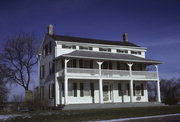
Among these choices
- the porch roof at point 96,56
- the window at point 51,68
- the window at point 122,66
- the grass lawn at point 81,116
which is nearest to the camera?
the grass lawn at point 81,116

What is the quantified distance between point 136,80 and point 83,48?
7.86 meters

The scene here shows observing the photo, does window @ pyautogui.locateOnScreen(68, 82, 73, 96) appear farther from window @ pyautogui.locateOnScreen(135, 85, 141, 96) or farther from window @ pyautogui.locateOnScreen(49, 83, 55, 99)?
window @ pyautogui.locateOnScreen(135, 85, 141, 96)

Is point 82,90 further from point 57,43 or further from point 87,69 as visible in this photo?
point 57,43

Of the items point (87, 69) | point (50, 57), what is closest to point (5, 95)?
point (50, 57)

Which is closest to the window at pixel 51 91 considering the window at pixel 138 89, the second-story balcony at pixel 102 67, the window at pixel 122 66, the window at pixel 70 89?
the window at pixel 70 89

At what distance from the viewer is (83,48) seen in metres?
30.8

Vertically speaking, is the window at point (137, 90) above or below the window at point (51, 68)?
below

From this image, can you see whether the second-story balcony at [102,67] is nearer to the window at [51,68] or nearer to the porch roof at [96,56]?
the porch roof at [96,56]

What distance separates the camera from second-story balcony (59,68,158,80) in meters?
26.8

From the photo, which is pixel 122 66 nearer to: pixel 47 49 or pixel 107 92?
pixel 107 92

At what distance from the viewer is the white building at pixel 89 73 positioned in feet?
90.2

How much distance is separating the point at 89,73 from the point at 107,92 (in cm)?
443

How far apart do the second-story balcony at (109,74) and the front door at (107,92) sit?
2104 millimetres

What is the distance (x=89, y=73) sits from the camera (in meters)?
27.8
